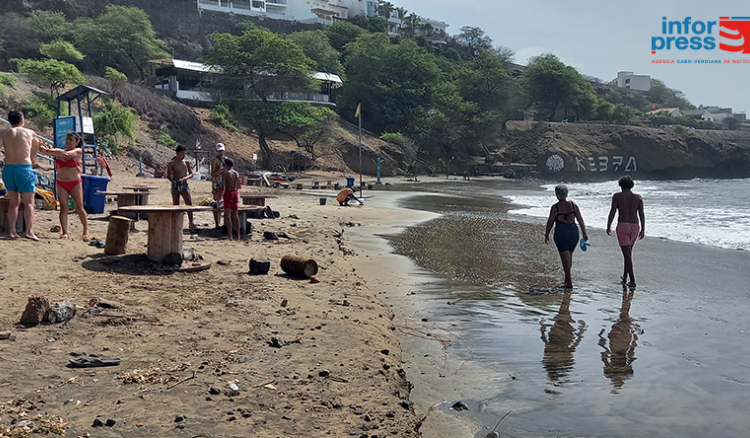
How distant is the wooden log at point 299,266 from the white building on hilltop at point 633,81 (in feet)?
418

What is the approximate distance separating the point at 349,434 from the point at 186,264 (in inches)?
175

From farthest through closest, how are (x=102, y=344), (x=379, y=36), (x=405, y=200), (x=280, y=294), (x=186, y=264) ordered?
(x=379, y=36) < (x=405, y=200) < (x=186, y=264) < (x=280, y=294) < (x=102, y=344)

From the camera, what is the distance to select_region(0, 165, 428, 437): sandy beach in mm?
3391

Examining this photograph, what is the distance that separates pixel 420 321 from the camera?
6500 mm

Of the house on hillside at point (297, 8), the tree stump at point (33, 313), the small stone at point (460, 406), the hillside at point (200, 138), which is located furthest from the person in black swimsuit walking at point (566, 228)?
the house on hillside at point (297, 8)

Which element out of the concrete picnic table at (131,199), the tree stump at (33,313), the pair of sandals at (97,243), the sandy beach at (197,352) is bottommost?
the sandy beach at (197,352)

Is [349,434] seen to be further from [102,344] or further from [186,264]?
[186,264]

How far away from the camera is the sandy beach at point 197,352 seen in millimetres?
3391

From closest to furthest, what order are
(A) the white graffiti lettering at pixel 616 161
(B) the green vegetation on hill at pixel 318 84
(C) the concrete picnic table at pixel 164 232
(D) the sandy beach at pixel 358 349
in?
(D) the sandy beach at pixel 358 349
(C) the concrete picnic table at pixel 164 232
(B) the green vegetation on hill at pixel 318 84
(A) the white graffiti lettering at pixel 616 161

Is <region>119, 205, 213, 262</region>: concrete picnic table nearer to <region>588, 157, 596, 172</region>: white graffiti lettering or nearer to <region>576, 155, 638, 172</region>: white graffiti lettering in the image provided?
<region>576, 155, 638, 172</region>: white graffiti lettering

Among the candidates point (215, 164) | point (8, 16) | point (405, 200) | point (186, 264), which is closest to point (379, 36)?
point (8, 16)

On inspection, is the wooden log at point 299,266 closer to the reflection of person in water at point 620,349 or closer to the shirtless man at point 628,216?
the reflection of person in water at point 620,349

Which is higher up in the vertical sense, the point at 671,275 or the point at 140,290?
the point at 140,290

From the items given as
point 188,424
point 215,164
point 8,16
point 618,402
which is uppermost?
point 8,16
